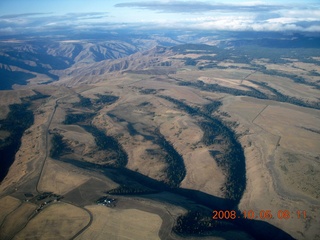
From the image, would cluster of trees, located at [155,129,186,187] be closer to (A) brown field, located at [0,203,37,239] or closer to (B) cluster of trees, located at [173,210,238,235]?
(B) cluster of trees, located at [173,210,238,235]

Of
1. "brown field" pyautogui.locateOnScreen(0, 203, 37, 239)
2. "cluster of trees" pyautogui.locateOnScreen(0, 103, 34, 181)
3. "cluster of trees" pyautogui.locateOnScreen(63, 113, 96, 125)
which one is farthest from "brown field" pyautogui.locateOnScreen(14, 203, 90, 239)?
"cluster of trees" pyautogui.locateOnScreen(63, 113, 96, 125)

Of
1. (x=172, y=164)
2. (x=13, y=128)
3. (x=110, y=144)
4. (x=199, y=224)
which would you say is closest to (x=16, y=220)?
(x=199, y=224)

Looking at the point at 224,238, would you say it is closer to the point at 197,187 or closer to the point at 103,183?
the point at 197,187

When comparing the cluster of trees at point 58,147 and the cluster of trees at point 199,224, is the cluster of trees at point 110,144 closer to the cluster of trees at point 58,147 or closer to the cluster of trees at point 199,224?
the cluster of trees at point 58,147

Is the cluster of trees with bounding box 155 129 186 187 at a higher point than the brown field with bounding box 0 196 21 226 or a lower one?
lower

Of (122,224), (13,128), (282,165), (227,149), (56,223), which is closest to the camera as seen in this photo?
(122,224)

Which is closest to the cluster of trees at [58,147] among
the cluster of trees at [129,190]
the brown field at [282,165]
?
the cluster of trees at [129,190]

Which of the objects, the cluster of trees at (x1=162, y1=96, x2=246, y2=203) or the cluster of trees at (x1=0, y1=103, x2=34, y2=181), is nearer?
the cluster of trees at (x1=162, y1=96, x2=246, y2=203)

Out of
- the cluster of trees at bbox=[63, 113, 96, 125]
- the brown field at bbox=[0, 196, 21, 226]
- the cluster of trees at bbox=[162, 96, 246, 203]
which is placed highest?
the cluster of trees at bbox=[63, 113, 96, 125]

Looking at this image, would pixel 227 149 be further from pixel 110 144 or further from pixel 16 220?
pixel 16 220

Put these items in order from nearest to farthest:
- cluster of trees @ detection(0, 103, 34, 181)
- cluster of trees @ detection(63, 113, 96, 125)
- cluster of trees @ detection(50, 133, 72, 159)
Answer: cluster of trees @ detection(0, 103, 34, 181), cluster of trees @ detection(50, 133, 72, 159), cluster of trees @ detection(63, 113, 96, 125)
